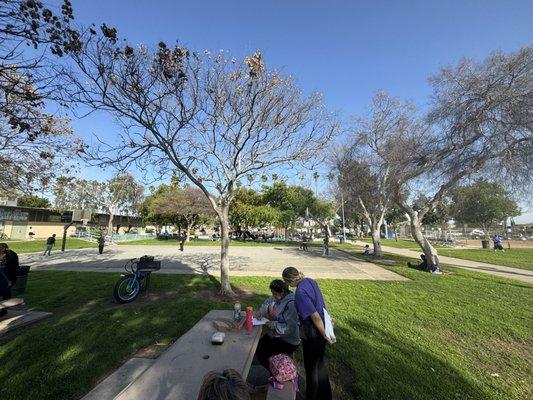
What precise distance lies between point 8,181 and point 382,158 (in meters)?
17.6

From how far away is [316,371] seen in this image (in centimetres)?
334

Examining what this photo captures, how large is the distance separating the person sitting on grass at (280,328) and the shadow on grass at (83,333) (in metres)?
2.06

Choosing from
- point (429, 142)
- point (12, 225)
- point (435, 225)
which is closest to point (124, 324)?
point (429, 142)

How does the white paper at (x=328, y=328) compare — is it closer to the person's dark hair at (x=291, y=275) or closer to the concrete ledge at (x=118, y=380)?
the person's dark hair at (x=291, y=275)

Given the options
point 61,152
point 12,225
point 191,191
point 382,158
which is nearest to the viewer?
point 61,152

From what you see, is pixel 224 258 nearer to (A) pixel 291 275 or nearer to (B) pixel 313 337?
(A) pixel 291 275

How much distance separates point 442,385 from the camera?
3.86m

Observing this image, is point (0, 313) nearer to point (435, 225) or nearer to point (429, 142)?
point (429, 142)

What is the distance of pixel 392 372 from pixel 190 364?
2931 millimetres

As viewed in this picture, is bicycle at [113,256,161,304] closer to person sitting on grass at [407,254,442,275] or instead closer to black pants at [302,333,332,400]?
black pants at [302,333,332,400]

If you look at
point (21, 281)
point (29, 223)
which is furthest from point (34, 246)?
point (21, 281)

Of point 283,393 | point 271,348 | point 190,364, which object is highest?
point 190,364

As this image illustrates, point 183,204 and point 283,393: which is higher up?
point 183,204

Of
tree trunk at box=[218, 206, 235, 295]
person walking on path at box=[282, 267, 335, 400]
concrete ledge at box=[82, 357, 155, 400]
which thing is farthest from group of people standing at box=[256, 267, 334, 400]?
tree trunk at box=[218, 206, 235, 295]
